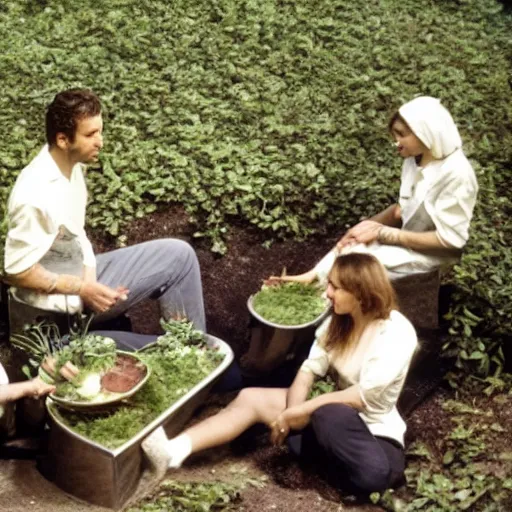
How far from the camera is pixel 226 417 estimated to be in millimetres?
5621

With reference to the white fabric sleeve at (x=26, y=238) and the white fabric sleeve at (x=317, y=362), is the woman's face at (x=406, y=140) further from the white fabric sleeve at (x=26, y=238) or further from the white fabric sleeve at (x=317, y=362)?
the white fabric sleeve at (x=26, y=238)

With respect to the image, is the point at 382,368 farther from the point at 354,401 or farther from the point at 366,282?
the point at 366,282

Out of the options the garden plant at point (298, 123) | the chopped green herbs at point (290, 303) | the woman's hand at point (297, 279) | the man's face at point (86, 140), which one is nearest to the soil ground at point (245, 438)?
the garden plant at point (298, 123)

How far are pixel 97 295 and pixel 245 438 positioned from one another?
1.25 m

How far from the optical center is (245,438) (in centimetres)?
582

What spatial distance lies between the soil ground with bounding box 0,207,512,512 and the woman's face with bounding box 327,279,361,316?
0.99 meters

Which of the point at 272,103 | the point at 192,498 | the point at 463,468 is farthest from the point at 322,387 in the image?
the point at 272,103

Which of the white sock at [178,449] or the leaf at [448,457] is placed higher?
the white sock at [178,449]

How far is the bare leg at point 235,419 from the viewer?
17.9 ft

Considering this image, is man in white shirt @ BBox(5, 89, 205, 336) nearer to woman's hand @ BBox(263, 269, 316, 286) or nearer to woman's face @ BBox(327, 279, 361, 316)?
woman's hand @ BBox(263, 269, 316, 286)

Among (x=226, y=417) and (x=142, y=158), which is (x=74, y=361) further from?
(x=142, y=158)

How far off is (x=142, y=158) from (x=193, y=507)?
3.90m

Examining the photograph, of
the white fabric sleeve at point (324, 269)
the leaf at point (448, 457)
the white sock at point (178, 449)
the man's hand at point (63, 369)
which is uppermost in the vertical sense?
the white fabric sleeve at point (324, 269)

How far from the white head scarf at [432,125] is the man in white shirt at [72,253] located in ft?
5.30
